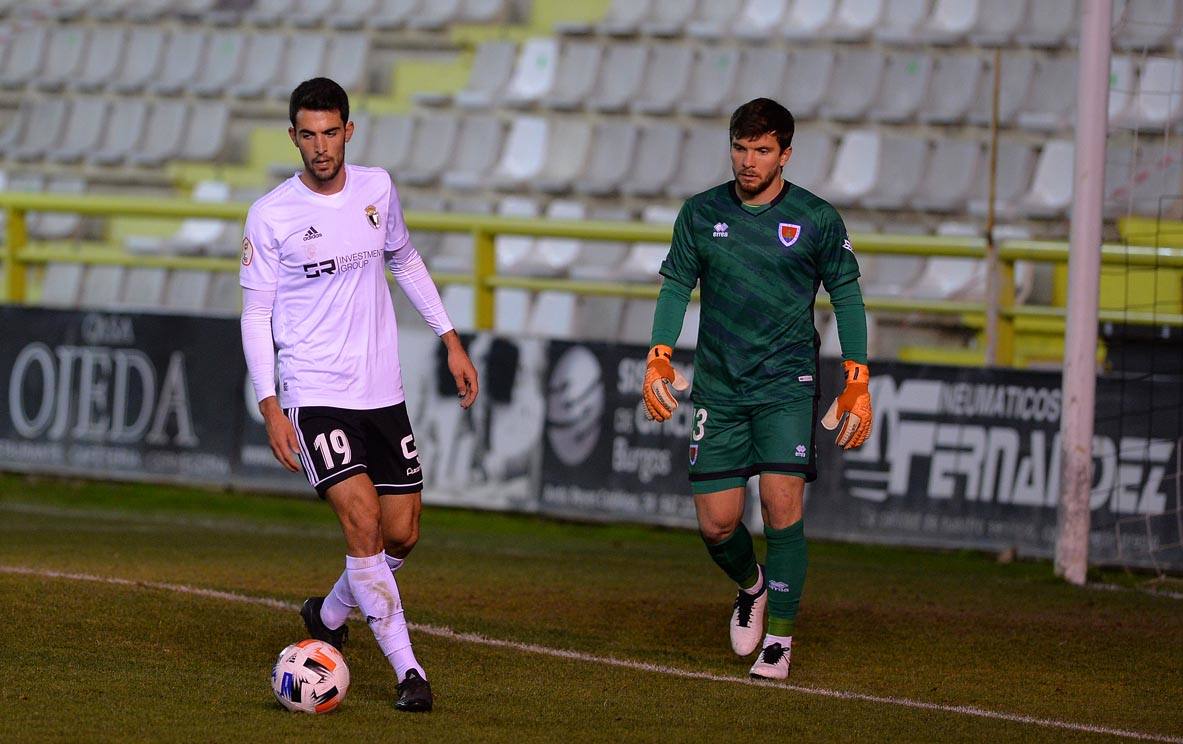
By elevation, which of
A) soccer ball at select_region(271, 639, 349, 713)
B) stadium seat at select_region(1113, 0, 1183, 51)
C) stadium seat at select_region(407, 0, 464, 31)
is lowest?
soccer ball at select_region(271, 639, 349, 713)

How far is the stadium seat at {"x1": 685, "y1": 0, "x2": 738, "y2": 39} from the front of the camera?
1762 centimetres

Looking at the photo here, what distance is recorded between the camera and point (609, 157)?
682 inches

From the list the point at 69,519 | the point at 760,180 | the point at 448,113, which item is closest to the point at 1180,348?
the point at 760,180

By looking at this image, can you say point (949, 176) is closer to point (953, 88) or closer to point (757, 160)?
point (953, 88)

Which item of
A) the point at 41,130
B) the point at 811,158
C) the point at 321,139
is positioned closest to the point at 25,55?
the point at 41,130

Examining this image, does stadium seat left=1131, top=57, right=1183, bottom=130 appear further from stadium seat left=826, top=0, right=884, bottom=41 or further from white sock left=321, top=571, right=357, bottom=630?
white sock left=321, top=571, right=357, bottom=630

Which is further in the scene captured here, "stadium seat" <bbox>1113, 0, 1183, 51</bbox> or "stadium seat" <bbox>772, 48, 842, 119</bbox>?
"stadium seat" <bbox>772, 48, 842, 119</bbox>

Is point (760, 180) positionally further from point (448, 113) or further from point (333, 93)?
point (448, 113)

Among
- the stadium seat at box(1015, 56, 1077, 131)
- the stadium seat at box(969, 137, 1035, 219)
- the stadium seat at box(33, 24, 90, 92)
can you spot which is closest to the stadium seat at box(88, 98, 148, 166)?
the stadium seat at box(33, 24, 90, 92)

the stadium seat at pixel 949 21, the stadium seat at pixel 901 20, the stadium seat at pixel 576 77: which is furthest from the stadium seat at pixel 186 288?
the stadium seat at pixel 949 21

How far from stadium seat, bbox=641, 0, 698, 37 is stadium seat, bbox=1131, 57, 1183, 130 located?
488 centimetres

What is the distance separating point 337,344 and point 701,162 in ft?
36.3

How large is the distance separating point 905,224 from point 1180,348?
5021 mm

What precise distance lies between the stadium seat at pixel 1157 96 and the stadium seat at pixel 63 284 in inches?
407
